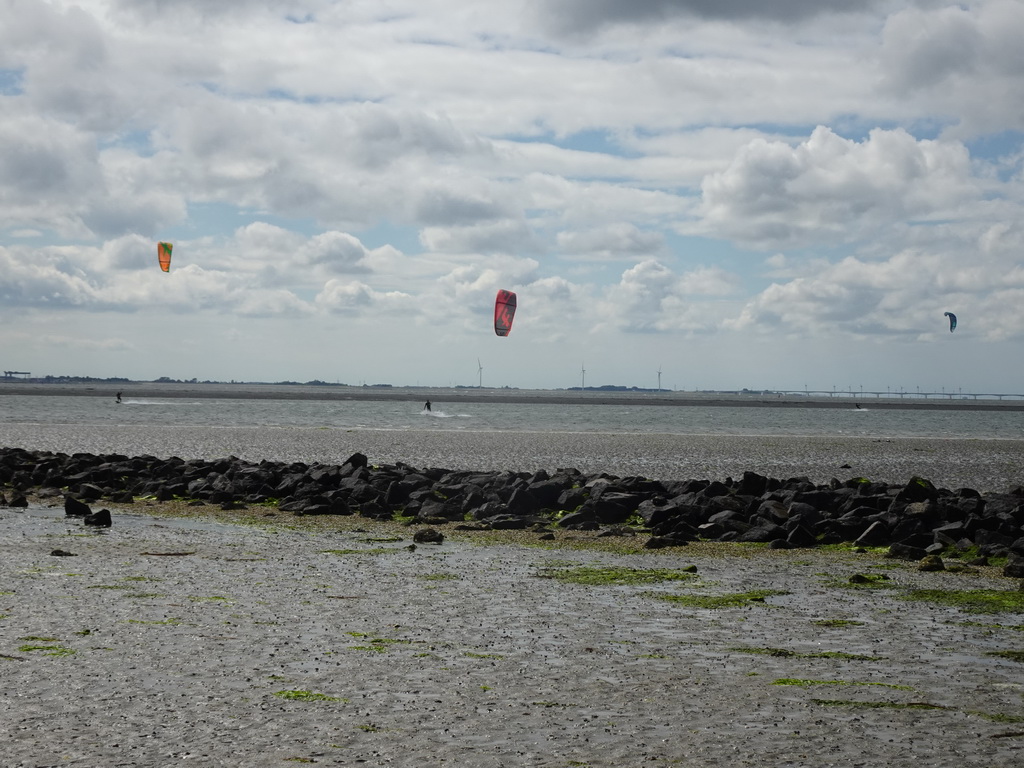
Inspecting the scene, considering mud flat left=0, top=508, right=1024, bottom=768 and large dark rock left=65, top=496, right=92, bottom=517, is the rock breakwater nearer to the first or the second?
large dark rock left=65, top=496, right=92, bottom=517

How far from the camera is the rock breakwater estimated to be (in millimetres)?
16516

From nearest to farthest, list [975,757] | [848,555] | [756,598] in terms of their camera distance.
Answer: [975,757] → [756,598] → [848,555]

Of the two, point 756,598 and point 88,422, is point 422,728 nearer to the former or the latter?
point 756,598

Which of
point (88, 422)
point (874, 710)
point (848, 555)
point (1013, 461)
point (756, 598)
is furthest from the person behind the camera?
point (88, 422)

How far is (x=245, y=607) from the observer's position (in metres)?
10.5

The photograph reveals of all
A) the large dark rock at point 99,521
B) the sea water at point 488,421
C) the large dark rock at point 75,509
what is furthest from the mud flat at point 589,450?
the large dark rock at point 99,521

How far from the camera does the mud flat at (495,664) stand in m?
6.22

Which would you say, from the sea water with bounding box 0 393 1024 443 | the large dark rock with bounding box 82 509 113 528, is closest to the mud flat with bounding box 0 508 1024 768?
the large dark rock with bounding box 82 509 113 528

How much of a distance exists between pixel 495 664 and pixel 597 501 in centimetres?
1133

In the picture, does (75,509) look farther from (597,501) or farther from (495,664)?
(495,664)

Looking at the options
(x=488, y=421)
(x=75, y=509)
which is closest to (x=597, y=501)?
(x=75, y=509)

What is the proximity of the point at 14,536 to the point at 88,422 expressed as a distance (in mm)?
55895

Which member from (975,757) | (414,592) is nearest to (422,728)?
(975,757)

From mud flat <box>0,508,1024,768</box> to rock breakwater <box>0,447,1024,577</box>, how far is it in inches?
108
